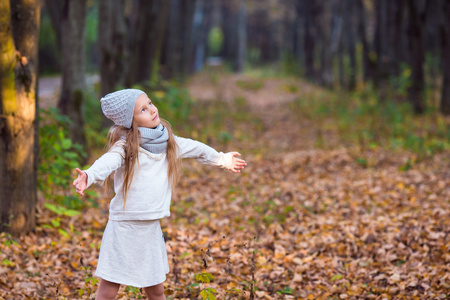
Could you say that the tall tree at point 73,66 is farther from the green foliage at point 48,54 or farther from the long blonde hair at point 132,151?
the green foliage at point 48,54

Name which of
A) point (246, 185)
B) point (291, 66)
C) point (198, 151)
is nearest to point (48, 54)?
point (291, 66)

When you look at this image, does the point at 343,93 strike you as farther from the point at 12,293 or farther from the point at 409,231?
the point at 12,293

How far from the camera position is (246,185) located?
855 centimetres

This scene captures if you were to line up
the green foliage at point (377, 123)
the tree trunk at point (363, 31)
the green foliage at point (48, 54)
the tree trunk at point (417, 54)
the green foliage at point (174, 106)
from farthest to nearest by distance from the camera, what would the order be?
the green foliage at point (48, 54), the tree trunk at point (363, 31), the tree trunk at point (417, 54), the green foliage at point (174, 106), the green foliage at point (377, 123)

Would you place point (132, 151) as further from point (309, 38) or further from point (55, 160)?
point (309, 38)

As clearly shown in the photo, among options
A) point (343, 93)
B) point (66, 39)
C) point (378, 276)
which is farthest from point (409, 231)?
point (343, 93)

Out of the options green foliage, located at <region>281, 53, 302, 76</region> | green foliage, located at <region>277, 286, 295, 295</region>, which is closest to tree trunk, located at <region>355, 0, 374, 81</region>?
green foliage, located at <region>281, 53, 302, 76</region>

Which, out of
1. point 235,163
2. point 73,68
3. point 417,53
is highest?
point 417,53

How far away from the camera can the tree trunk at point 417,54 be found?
46.5ft

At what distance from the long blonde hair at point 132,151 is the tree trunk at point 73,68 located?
5.22 meters

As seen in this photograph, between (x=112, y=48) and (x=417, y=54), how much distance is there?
8470mm

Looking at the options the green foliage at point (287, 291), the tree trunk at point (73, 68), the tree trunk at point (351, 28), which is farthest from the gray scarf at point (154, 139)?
the tree trunk at point (351, 28)

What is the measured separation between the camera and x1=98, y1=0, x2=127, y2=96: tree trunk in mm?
10586

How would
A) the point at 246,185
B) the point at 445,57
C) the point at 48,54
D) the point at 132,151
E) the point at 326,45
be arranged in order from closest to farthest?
1. the point at 132,151
2. the point at 246,185
3. the point at 445,57
4. the point at 326,45
5. the point at 48,54
